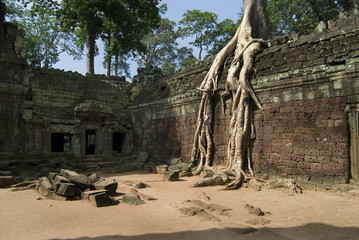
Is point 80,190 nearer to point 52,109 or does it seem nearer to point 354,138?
point 354,138

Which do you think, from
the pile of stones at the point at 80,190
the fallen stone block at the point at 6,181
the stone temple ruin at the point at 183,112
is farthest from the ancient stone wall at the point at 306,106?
the fallen stone block at the point at 6,181

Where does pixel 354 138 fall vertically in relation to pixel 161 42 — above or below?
below

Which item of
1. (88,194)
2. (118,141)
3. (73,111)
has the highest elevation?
(73,111)

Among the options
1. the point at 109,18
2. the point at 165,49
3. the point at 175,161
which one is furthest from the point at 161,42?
the point at 175,161

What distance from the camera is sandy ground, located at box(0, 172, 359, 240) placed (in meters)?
4.01

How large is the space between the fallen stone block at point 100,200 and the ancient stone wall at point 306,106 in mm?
4478

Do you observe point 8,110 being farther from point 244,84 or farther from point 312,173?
point 312,173

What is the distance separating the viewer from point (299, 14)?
68.8 ft

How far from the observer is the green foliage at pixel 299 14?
18.8 metres

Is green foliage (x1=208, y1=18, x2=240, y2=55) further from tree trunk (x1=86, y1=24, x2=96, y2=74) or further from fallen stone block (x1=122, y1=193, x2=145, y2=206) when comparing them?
fallen stone block (x1=122, y1=193, x2=145, y2=206)

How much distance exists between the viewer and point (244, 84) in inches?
333

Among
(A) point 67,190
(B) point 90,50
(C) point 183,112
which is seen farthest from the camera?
(B) point 90,50

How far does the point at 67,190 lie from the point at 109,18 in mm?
14850

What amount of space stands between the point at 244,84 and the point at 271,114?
→ 120 centimetres
